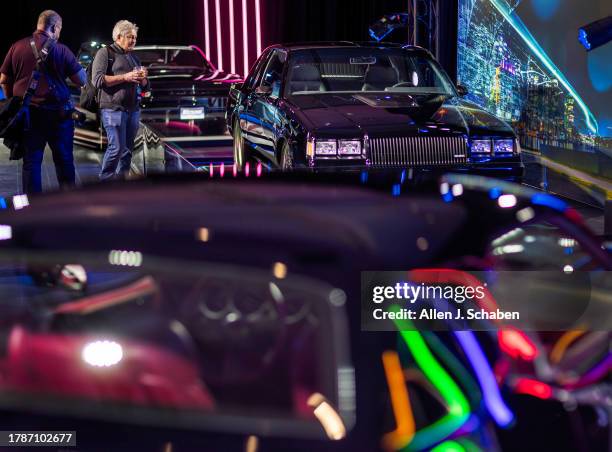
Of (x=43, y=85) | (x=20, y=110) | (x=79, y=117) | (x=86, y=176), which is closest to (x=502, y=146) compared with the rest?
(x=43, y=85)

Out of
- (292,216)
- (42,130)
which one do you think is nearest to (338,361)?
(292,216)

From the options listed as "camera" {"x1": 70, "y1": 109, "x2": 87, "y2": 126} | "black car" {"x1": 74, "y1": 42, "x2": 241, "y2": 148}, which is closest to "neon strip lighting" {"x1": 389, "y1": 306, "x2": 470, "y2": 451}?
"black car" {"x1": 74, "y1": 42, "x2": 241, "y2": 148}

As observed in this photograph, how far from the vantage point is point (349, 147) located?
809 cm

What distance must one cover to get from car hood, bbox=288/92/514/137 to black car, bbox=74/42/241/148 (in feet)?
16.3

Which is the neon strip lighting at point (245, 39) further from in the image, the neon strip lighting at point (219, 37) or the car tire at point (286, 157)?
the car tire at point (286, 157)

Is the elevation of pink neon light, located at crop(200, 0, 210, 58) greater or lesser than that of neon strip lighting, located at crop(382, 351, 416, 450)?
greater

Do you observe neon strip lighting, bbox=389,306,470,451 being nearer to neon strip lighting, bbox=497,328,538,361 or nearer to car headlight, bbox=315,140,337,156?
neon strip lighting, bbox=497,328,538,361

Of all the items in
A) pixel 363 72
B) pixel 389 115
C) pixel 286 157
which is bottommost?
pixel 286 157

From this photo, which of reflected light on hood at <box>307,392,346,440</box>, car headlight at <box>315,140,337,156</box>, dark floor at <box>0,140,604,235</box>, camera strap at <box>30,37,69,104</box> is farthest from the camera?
dark floor at <box>0,140,604,235</box>

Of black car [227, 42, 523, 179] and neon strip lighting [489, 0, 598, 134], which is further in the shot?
neon strip lighting [489, 0, 598, 134]

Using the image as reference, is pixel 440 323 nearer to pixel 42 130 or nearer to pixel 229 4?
pixel 42 130

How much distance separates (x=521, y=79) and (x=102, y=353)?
32.3ft

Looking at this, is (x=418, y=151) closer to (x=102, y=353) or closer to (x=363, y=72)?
(x=363, y=72)

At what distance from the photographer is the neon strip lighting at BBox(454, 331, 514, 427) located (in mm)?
2271
